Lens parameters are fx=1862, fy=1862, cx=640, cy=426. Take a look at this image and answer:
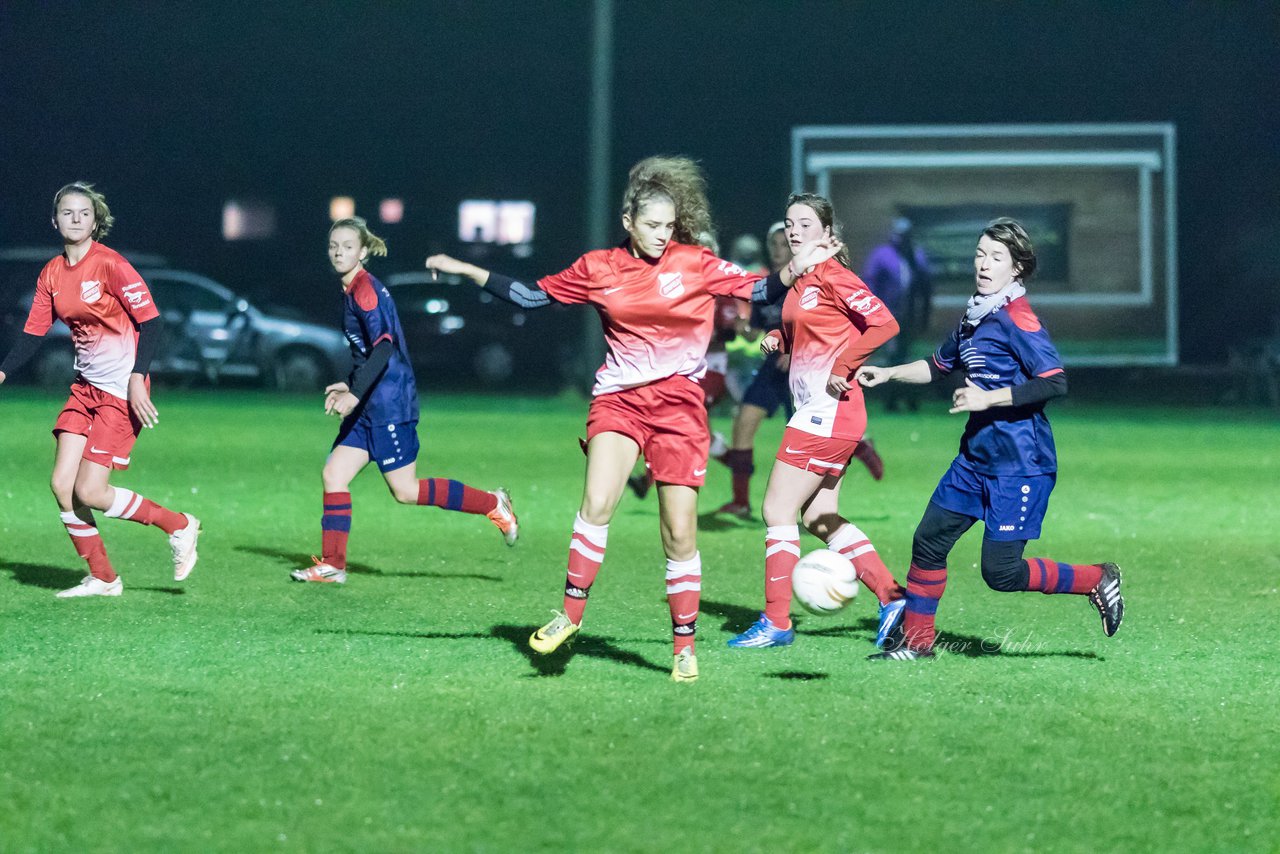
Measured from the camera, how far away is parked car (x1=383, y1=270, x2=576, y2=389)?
29.5 m

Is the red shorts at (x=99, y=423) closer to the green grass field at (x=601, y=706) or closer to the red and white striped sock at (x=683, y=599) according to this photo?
the green grass field at (x=601, y=706)

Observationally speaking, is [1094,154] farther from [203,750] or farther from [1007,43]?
[203,750]

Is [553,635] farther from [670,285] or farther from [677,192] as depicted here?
[677,192]

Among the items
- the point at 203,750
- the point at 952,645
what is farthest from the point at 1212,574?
the point at 203,750

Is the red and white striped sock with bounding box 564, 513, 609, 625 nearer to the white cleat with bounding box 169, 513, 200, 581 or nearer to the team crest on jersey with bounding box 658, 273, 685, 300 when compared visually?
the team crest on jersey with bounding box 658, 273, 685, 300

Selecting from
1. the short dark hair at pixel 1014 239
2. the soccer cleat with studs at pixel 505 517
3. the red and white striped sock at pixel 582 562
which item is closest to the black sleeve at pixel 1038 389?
the short dark hair at pixel 1014 239

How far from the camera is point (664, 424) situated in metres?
7.31

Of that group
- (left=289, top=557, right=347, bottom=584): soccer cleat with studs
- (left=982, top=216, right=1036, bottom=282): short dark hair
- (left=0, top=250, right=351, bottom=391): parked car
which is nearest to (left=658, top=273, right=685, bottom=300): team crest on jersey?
(left=982, top=216, right=1036, bottom=282): short dark hair

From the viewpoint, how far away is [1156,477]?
51.9 ft

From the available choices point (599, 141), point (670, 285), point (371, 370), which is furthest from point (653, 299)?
point (599, 141)

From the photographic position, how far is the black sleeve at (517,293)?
7434 millimetres

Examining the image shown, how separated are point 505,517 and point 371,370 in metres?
1.59

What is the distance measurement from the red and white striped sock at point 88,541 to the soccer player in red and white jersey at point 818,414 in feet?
11.0

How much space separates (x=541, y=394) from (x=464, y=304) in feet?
10.2
